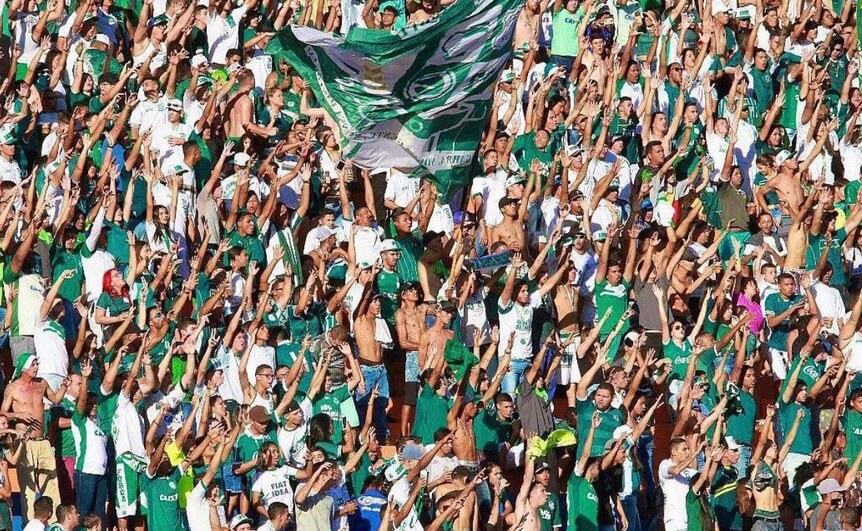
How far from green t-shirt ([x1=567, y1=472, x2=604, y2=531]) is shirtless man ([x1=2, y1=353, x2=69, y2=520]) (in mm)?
3605

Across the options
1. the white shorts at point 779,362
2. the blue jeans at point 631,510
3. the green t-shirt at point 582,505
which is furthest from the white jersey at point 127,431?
the white shorts at point 779,362

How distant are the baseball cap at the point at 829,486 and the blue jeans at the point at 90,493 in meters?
5.19

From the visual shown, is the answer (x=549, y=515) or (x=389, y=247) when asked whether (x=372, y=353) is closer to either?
(x=389, y=247)

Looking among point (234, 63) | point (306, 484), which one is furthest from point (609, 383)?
point (234, 63)

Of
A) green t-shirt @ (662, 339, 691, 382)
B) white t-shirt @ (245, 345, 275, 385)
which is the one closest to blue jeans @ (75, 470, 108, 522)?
white t-shirt @ (245, 345, 275, 385)

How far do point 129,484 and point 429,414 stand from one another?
2244mm

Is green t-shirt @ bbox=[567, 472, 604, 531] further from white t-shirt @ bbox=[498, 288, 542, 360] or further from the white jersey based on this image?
the white jersey

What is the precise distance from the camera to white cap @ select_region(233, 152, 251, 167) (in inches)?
777

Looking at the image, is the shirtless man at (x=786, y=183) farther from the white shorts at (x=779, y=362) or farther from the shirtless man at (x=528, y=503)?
the shirtless man at (x=528, y=503)

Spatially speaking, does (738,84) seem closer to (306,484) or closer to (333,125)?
(333,125)

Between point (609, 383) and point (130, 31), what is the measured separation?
574cm

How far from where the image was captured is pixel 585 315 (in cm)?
1944

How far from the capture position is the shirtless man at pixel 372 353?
18234 millimetres

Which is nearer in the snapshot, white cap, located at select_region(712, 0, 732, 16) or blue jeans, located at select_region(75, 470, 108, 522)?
blue jeans, located at select_region(75, 470, 108, 522)
